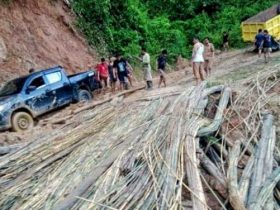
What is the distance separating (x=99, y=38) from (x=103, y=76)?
4.99m

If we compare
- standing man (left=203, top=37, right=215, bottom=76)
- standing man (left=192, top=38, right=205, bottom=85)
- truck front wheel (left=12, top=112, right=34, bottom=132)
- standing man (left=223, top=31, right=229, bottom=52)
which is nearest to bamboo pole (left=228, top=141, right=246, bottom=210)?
truck front wheel (left=12, top=112, right=34, bottom=132)

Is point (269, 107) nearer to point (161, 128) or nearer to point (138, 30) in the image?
point (161, 128)

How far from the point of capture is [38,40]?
19391 millimetres

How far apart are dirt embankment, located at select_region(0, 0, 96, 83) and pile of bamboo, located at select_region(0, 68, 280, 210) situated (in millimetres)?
6850

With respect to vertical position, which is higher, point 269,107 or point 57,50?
point 57,50

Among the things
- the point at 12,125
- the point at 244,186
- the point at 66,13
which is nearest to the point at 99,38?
the point at 66,13

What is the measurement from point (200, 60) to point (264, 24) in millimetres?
7662

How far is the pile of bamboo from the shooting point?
24.2 feet

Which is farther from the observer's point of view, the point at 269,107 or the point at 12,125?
the point at 12,125

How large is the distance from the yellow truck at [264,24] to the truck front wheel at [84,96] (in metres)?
9.28

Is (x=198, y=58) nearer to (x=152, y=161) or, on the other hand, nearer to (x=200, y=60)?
(x=200, y=60)

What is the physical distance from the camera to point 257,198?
7.31 meters

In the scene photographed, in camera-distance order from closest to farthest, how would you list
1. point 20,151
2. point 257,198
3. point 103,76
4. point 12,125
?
point 257,198, point 20,151, point 12,125, point 103,76

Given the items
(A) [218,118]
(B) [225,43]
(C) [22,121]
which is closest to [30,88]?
(C) [22,121]
